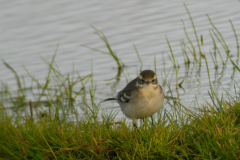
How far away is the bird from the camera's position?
6.08 metres

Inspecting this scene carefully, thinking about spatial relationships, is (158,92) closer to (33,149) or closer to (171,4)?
(33,149)

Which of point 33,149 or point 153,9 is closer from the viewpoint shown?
point 33,149

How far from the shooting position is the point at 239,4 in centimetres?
1274

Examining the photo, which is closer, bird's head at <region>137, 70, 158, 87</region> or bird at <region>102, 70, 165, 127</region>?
bird at <region>102, 70, 165, 127</region>

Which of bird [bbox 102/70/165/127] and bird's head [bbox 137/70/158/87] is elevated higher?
bird's head [bbox 137/70/158/87]

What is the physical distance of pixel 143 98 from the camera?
616 cm

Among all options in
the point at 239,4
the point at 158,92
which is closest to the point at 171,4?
the point at 239,4

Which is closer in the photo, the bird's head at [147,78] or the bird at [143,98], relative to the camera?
the bird at [143,98]

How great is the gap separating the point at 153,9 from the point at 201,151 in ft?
28.1

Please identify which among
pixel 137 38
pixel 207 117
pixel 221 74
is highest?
pixel 137 38

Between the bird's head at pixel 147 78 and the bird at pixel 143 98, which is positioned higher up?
the bird's head at pixel 147 78

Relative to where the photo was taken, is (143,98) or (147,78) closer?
(143,98)

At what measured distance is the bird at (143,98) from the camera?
608 cm

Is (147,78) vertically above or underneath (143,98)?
above
